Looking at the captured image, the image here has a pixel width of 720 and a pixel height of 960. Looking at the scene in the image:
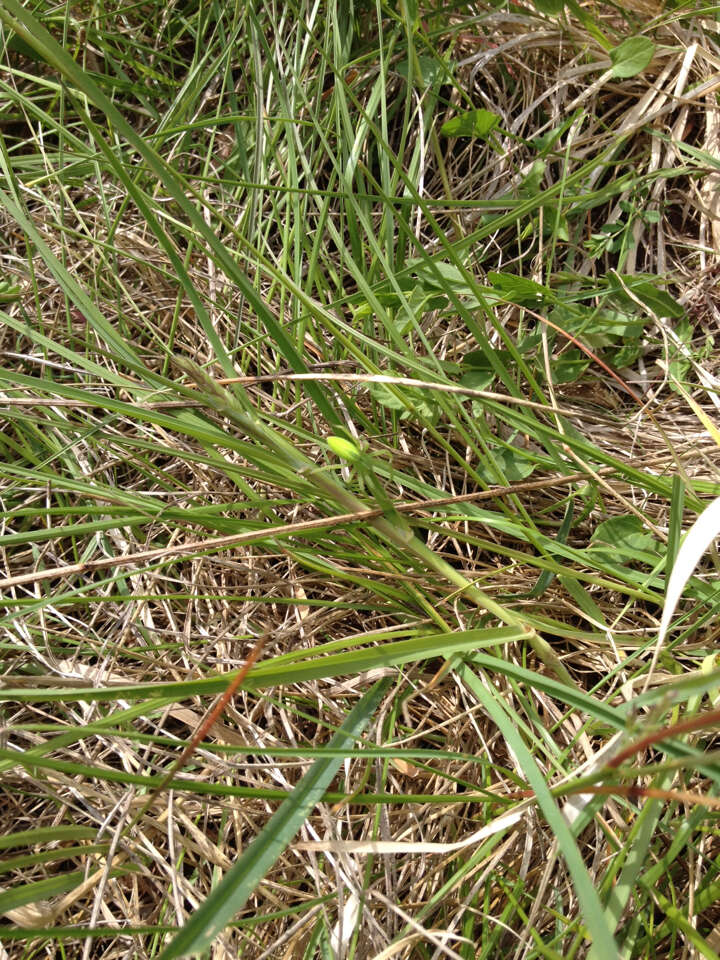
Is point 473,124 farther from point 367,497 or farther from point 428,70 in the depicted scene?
point 367,497

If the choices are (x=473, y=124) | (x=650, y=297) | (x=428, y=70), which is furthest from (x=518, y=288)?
(x=428, y=70)

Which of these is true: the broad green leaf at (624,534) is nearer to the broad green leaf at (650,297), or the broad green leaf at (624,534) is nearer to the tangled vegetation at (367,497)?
the tangled vegetation at (367,497)

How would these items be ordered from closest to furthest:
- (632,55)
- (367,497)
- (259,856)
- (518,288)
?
(259,856)
(367,497)
(518,288)
(632,55)

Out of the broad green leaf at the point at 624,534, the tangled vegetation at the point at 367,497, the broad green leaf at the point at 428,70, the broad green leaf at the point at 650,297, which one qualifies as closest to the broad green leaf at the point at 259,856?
the tangled vegetation at the point at 367,497

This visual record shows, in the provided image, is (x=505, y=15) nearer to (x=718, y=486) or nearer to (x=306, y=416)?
(x=306, y=416)

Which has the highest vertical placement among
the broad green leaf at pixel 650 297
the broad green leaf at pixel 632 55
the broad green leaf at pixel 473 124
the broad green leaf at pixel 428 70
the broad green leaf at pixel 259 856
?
the broad green leaf at pixel 632 55
